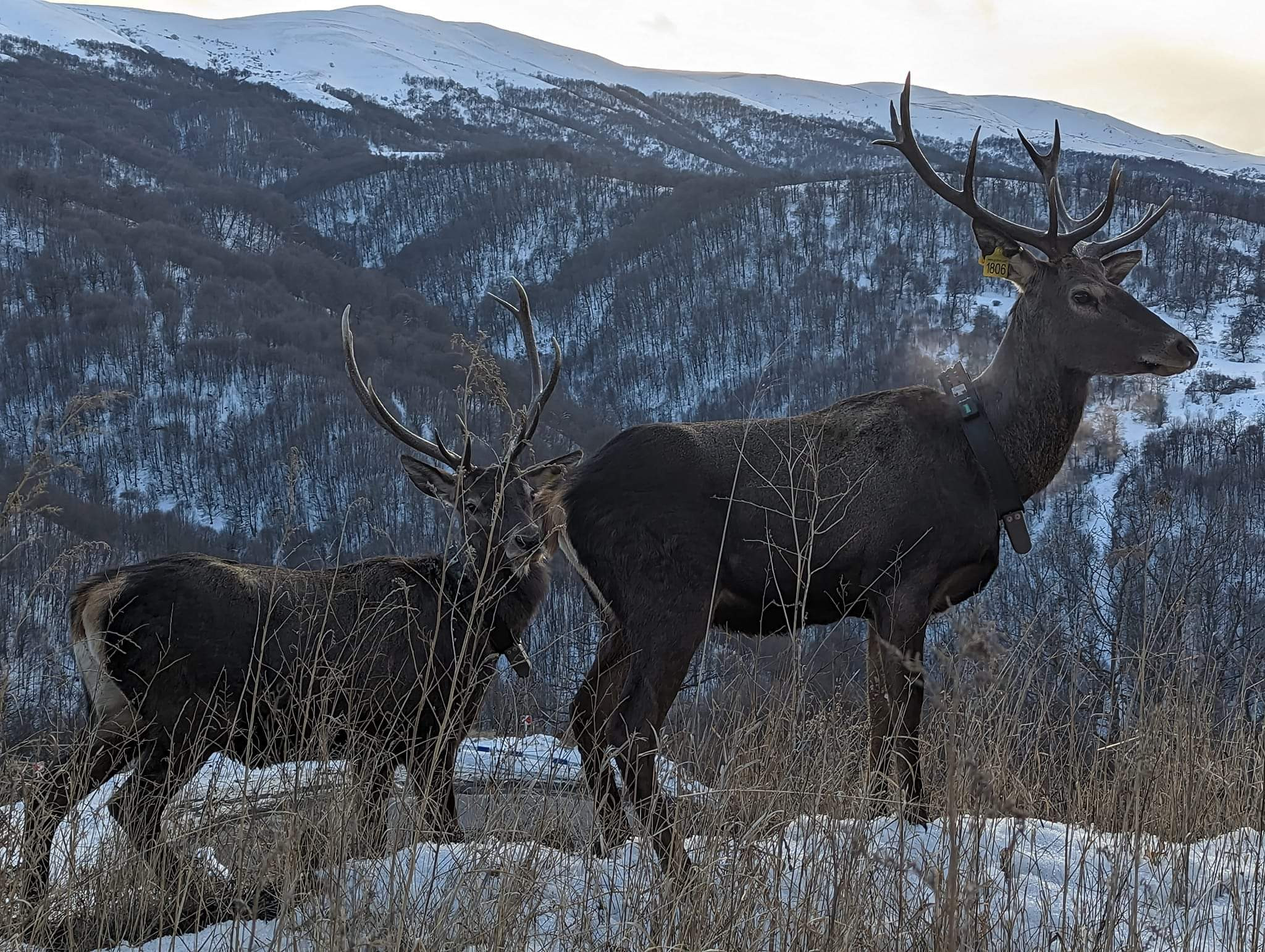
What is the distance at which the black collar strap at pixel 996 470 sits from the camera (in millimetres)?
5012

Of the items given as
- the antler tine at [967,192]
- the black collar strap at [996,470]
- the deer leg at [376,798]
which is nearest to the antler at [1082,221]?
the antler tine at [967,192]

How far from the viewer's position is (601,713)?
4875 millimetres

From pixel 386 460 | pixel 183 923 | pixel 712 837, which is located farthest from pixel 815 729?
pixel 386 460

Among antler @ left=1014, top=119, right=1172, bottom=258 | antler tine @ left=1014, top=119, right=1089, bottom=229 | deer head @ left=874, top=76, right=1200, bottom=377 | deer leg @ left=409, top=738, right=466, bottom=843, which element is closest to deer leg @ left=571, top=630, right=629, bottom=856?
deer leg @ left=409, top=738, right=466, bottom=843

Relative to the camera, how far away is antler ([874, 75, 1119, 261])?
554cm

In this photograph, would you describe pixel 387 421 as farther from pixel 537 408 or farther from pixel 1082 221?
pixel 1082 221

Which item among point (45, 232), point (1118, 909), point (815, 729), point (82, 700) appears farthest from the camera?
point (45, 232)

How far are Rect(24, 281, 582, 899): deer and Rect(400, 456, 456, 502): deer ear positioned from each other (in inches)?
10.4

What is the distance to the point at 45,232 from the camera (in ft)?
520

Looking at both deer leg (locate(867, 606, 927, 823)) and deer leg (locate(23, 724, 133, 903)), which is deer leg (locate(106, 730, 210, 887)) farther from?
deer leg (locate(867, 606, 927, 823))

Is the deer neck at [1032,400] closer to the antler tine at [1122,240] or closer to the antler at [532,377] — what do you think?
the antler tine at [1122,240]

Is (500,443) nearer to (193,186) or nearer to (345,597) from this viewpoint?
(345,597)

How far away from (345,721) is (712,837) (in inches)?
81.4

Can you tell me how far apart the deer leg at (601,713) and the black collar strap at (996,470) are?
177 centimetres
